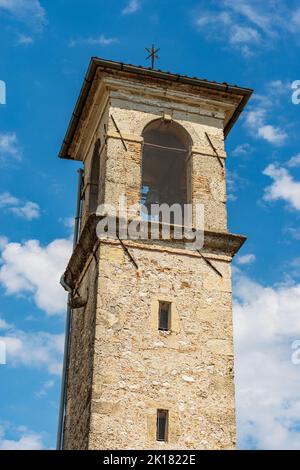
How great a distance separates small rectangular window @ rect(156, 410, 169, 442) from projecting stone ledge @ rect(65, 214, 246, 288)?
10.2 feet

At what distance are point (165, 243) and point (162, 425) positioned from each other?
3.45 metres

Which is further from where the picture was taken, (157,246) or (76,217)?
(76,217)

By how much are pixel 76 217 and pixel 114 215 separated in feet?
9.49

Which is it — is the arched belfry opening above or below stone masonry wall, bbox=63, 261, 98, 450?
above

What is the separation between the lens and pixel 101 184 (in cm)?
1594

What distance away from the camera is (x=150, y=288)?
14492 millimetres

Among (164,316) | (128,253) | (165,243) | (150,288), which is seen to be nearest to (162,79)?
(165,243)

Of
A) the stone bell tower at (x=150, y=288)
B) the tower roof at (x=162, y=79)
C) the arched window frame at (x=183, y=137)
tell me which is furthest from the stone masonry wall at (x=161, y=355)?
the tower roof at (x=162, y=79)

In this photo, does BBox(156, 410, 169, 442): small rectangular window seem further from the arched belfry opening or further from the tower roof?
the tower roof

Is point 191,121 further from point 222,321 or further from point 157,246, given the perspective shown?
point 222,321

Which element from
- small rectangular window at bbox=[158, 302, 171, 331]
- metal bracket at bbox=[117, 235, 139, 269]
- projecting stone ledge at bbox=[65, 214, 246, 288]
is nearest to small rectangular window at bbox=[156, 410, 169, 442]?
small rectangular window at bbox=[158, 302, 171, 331]

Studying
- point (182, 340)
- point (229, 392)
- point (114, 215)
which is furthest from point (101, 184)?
point (229, 392)

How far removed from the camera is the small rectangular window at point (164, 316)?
563 inches

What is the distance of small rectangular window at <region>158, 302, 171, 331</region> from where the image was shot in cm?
1431
